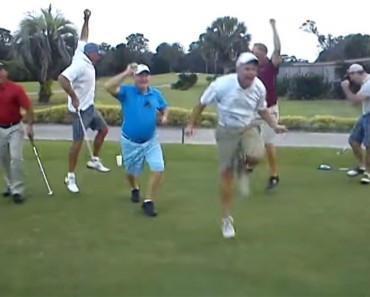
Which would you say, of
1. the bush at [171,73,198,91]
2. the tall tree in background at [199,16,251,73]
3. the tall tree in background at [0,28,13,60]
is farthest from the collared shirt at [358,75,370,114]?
the tall tree in background at [0,28,13,60]

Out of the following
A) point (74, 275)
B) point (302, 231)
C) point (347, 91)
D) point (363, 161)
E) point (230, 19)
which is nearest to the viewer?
point (74, 275)

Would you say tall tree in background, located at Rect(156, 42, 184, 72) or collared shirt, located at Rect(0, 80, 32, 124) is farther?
tall tree in background, located at Rect(156, 42, 184, 72)

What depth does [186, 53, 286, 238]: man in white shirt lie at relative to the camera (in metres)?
6.27

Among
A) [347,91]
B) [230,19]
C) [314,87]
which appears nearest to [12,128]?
[347,91]

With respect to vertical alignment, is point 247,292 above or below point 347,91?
below

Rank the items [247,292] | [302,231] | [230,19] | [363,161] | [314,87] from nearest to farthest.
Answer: [247,292] < [302,231] < [363,161] < [314,87] < [230,19]

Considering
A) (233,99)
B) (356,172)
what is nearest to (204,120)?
(356,172)

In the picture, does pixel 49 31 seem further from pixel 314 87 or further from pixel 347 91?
pixel 347 91

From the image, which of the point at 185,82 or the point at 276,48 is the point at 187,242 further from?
the point at 185,82

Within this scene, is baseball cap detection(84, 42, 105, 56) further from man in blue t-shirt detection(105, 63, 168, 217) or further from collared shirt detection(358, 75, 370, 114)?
collared shirt detection(358, 75, 370, 114)

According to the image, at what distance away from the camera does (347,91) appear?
8633mm

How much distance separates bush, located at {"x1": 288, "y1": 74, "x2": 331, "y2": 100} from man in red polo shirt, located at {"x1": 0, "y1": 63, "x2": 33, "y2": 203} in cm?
2505

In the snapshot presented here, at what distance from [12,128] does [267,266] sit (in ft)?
12.6

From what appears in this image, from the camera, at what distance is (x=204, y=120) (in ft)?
71.2
